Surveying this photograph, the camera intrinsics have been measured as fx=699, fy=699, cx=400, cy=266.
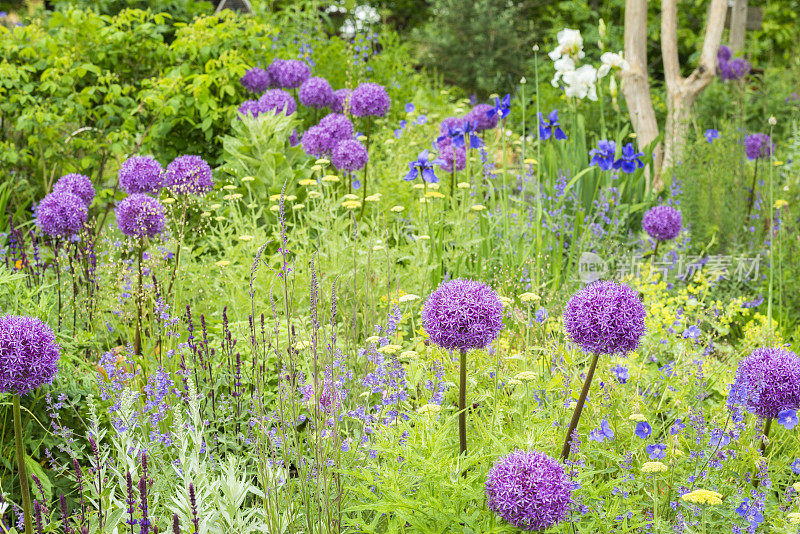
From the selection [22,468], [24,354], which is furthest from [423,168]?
[22,468]

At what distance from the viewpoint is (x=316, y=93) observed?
17.5ft

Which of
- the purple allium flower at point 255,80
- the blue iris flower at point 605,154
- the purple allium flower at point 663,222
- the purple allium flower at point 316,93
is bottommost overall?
the purple allium flower at point 663,222

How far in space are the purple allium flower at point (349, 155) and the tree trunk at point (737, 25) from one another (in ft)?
23.8

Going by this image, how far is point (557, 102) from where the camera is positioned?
9102 millimetres

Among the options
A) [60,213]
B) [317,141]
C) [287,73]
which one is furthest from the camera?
[287,73]

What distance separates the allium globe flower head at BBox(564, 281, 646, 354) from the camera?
1.93 metres

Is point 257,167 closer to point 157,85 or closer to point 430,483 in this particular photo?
point 157,85

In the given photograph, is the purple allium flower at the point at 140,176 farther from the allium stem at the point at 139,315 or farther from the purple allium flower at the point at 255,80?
the purple allium flower at the point at 255,80

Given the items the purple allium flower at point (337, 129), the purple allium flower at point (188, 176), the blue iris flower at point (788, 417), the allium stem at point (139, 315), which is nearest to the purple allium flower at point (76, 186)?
the purple allium flower at point (188, 176)

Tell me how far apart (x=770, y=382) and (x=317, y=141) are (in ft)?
10.1

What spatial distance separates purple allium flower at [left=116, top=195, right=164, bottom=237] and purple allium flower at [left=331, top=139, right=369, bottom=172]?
1.30m

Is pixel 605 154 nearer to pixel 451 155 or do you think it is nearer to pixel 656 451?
pixel 451 155

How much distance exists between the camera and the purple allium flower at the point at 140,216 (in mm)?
3074

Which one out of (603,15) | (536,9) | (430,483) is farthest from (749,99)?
(430,483)
